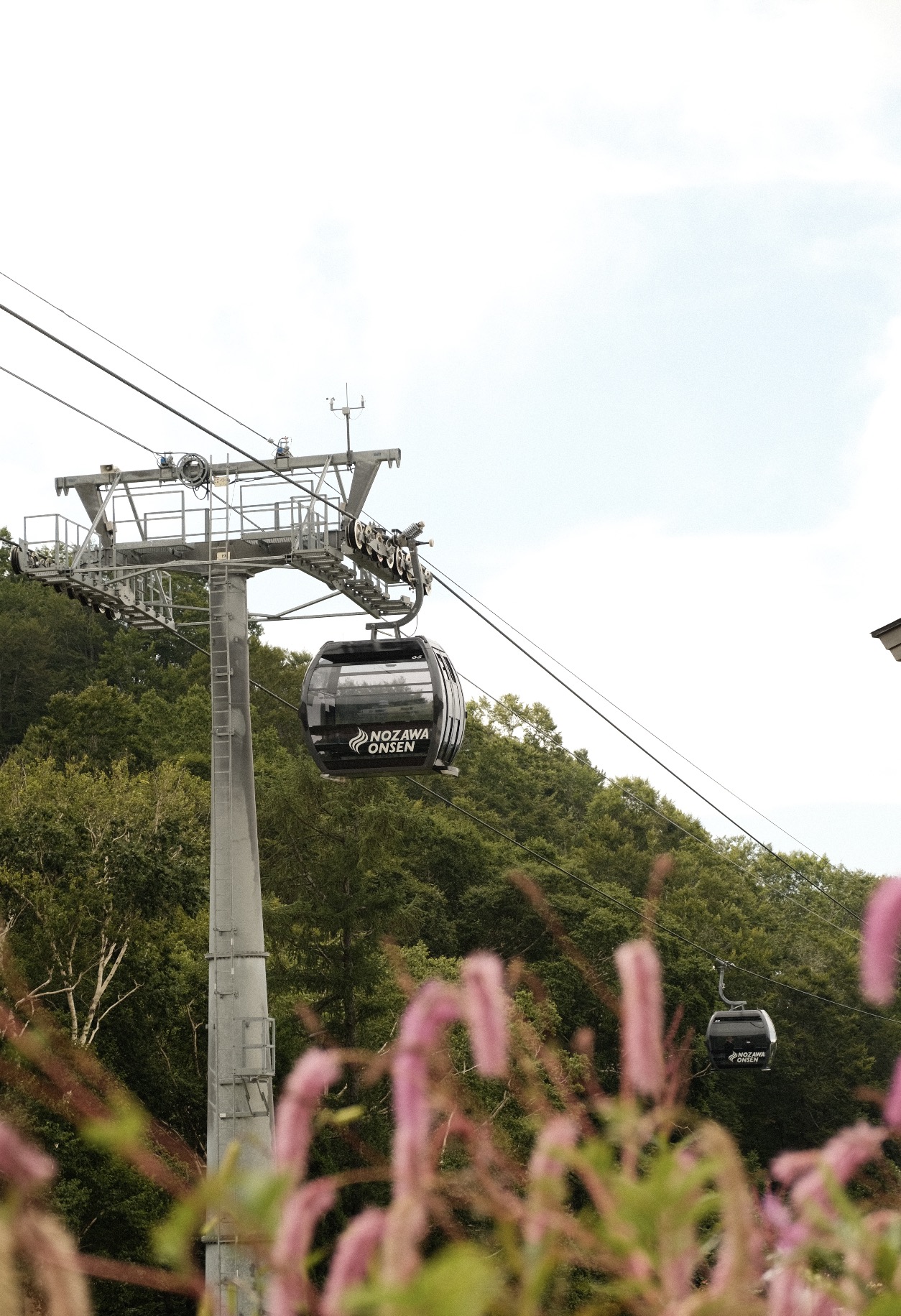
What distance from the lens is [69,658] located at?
83500mm

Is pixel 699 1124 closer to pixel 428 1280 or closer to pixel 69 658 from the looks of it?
pixel 428 1280

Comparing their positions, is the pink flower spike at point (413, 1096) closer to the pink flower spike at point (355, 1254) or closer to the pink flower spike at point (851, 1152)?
the pink flower spike at point (355, 1254)

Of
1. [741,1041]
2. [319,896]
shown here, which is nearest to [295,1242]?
[741,1041]

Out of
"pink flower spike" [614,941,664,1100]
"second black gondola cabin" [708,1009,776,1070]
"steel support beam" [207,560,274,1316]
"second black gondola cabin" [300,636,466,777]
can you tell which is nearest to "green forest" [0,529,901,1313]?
"pink flower spike" [614,941,664,1100]

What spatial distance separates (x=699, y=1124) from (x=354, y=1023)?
143 feet

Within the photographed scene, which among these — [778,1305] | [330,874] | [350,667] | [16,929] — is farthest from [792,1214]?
[330,874]

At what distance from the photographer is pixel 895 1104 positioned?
1.26 meters

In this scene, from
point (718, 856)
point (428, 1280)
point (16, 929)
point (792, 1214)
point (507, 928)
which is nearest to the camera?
point (428, 1280)

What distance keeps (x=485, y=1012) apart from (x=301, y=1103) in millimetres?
158

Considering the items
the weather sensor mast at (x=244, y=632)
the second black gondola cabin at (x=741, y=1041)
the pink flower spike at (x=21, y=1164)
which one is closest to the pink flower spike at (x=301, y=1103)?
the pink flower spike at (x=21, y=1164)

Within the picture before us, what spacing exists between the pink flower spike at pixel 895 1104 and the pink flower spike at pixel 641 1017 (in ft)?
0.54

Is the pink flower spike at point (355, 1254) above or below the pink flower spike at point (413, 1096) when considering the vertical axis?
below

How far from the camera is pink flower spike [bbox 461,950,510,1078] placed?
4.15ft

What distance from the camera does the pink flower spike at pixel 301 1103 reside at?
45.6 inches
